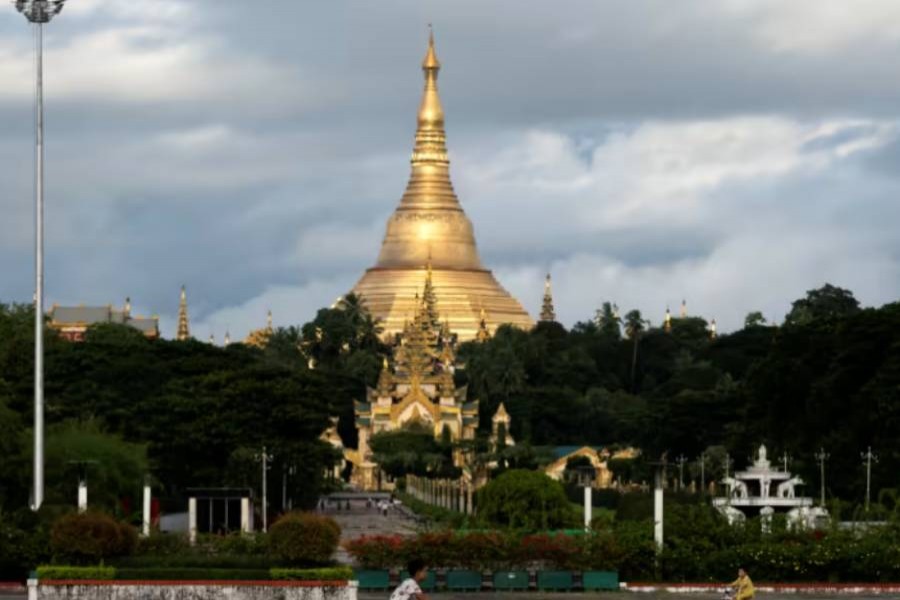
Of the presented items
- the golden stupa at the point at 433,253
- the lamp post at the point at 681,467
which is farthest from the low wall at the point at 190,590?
the golden stupa at the point at 433,253

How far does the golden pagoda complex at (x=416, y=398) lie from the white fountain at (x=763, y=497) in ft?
255

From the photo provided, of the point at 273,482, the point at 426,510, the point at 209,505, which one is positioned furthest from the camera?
the point at 426,510

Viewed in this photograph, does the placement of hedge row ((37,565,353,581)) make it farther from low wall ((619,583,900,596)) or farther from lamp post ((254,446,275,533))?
lamp post ((254,446,275,533))

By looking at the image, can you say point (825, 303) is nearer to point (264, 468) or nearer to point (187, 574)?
point (264, 468)

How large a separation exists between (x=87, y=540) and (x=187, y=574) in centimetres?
285

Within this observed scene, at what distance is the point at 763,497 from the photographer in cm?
7794

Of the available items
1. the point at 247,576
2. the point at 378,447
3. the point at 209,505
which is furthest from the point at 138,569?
the point at 378,447

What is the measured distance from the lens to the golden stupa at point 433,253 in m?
192

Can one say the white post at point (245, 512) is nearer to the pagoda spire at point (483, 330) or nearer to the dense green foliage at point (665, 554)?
the dense green foliage at point (665, 554)

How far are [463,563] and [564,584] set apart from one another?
7.09ft

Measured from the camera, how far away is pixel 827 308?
174m

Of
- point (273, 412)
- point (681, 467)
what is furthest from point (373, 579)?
point (681, 467)

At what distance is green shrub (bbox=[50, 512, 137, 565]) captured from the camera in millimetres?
55625

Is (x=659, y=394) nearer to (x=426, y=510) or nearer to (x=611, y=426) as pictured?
(x=611, y=426)
